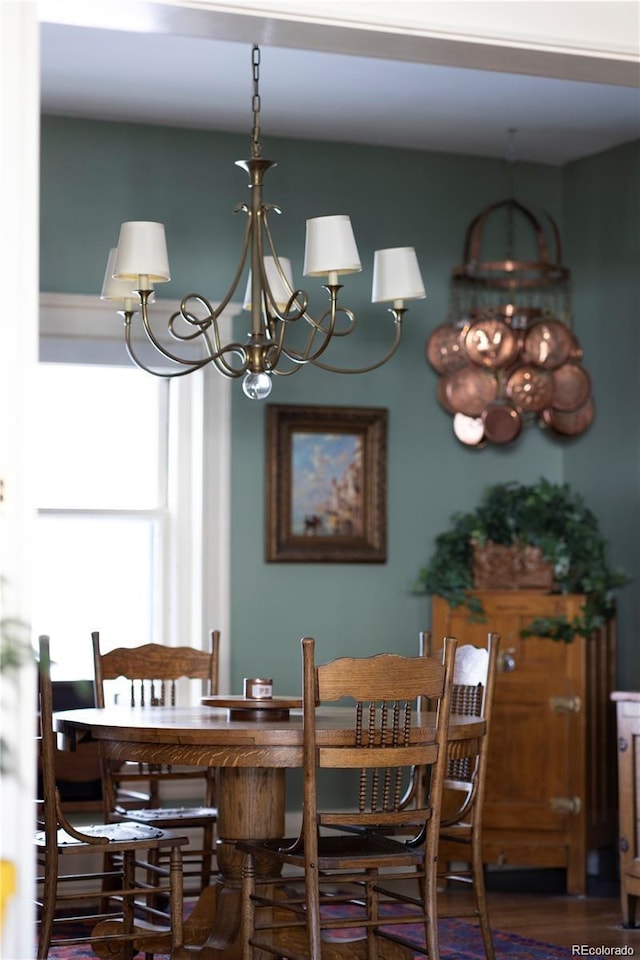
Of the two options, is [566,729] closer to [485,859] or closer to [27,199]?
[485,859]

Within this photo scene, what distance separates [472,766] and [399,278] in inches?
58.1

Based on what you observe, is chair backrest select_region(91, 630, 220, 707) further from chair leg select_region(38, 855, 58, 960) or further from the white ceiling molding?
the white ceiling molding

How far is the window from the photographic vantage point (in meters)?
5.46

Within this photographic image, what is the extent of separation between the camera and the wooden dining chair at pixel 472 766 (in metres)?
3.80

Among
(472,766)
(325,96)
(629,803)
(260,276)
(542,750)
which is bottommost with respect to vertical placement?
(629,803)

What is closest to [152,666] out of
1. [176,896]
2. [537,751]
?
[176,896]

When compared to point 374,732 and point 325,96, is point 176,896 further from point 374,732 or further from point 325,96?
point 325,96

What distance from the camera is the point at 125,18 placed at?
109 inches

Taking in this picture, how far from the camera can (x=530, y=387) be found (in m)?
5.74

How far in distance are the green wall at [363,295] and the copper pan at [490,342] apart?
30 cm

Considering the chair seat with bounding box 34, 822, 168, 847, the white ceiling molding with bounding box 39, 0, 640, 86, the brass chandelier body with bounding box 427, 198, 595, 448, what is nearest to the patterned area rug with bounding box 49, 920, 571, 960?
the chair seat with bounding box 34, 822, 168, 847

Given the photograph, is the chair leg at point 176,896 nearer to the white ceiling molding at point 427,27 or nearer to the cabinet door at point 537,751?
the cabinet door at point 537,751

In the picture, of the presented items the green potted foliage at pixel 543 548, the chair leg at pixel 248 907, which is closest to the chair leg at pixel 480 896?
the chair leg at pixel 248 907

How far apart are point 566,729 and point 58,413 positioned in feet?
7.76
